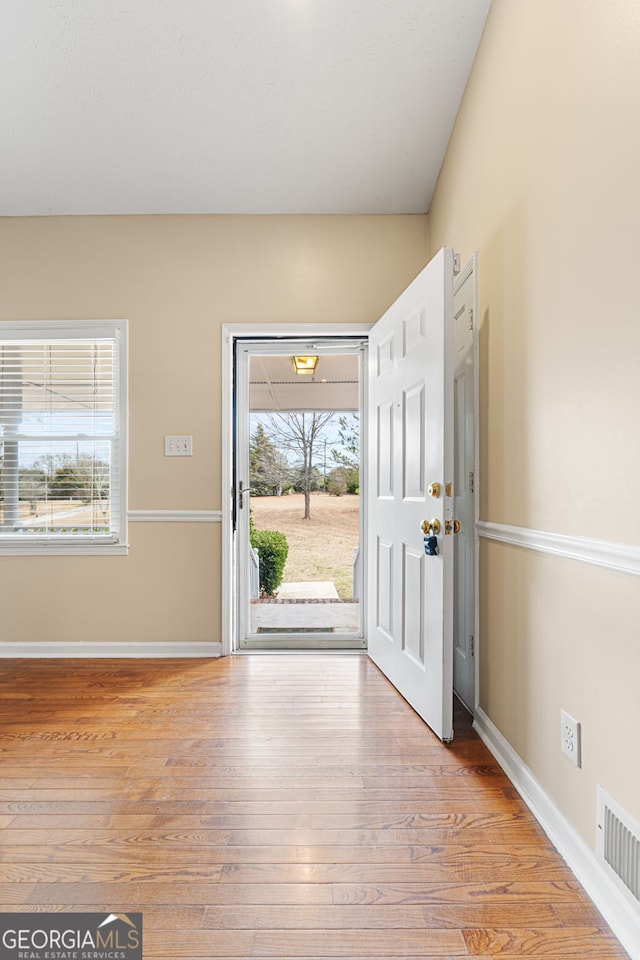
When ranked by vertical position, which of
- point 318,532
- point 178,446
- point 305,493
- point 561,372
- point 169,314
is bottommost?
point 318,532

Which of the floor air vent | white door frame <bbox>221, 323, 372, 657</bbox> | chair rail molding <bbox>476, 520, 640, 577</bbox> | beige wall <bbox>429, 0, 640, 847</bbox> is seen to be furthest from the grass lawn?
the floor air vent

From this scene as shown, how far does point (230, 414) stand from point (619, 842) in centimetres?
268

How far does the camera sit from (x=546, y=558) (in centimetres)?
171

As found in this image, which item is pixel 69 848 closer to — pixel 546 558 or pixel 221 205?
pixel 546 558

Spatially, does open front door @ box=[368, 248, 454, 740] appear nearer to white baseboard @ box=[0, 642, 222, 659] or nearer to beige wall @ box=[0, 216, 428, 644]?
beige wall @ box=[0, 216, 428, 644]

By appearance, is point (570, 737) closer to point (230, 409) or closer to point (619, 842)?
point (619, 842)

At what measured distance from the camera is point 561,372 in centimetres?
162

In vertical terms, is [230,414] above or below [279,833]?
above

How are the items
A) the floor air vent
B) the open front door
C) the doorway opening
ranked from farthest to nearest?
the doorway opening
the open front door
the floor air vent

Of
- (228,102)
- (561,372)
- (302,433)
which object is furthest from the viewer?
(302,433)

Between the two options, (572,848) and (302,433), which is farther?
(302,433)

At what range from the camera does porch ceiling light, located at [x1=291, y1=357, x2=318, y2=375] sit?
350cm

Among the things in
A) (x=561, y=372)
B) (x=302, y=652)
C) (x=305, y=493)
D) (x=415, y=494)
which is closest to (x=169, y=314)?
(x=305, y=493)

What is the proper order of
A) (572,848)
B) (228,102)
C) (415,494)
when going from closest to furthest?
1. (572,848)
2. (415,494)
3. (228,102)
